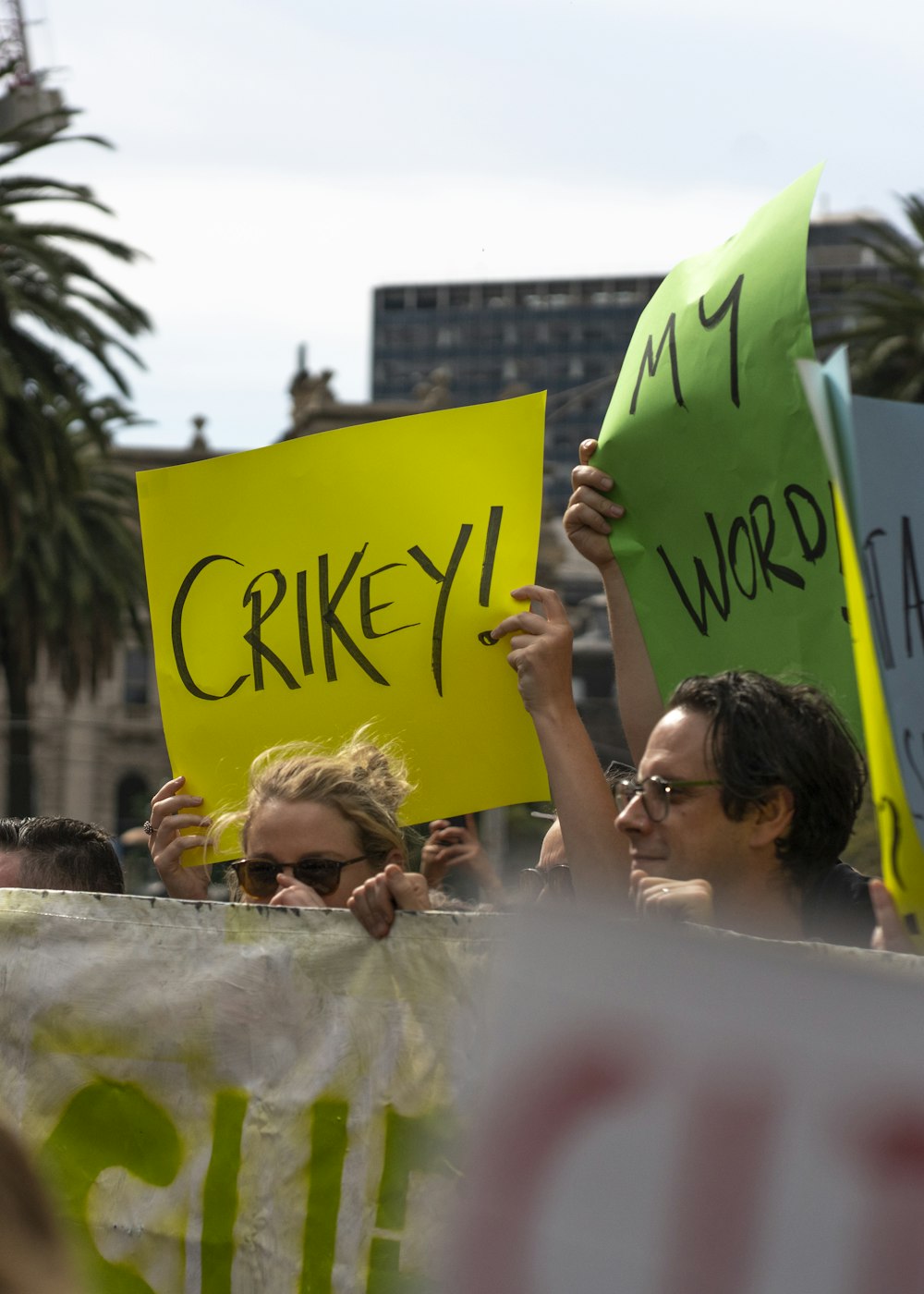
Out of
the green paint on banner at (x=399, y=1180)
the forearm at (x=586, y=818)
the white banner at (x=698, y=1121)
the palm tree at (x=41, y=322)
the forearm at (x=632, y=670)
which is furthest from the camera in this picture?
the palm tree at (x=41, y=322)

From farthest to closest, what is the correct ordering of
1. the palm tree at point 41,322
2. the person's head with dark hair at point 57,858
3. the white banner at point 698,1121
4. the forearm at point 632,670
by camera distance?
1. the palm tree at point 41,322
2. the person's head with dark hair at point 57,858
3. the forearm at point 632,670
4. the white banner at point 698,1121

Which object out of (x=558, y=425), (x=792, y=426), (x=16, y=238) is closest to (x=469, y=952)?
(x=792, y=426)

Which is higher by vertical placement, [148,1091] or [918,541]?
[918,541]

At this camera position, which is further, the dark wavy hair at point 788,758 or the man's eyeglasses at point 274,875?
the man's eyeglasses at point 274,875

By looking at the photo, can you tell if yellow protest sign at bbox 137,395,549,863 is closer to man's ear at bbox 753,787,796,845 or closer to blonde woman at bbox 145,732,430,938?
blonde woman at bbox 145,732,430,938

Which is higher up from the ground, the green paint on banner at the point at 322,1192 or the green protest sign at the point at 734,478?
the green protest sign at the point at 734,478

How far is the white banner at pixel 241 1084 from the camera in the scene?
7.32 ft

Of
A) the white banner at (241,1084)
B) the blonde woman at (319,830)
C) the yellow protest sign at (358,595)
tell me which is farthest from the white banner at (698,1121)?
the yellow protest sign at (358,595)

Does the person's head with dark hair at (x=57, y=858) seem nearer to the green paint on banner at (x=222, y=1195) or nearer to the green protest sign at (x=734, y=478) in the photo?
the green paint on banner at (x=222, y=1195)

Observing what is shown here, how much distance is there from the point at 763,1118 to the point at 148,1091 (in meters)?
0.84

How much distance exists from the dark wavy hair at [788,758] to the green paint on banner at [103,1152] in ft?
2.61

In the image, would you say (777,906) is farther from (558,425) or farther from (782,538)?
(558,425)

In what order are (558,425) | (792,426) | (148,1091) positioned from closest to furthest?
(148,1091), (792,426), (558,425)

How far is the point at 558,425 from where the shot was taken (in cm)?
11506
